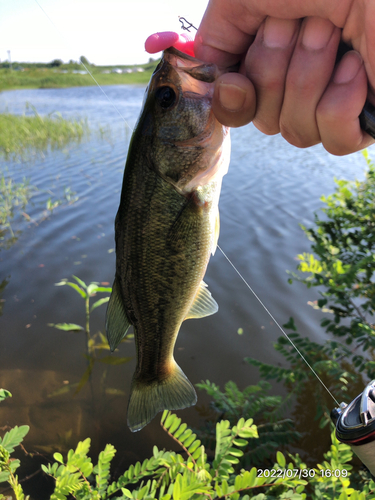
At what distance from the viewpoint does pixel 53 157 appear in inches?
414

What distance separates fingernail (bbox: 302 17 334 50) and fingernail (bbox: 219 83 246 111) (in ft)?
0.98

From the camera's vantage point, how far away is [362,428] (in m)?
1.22

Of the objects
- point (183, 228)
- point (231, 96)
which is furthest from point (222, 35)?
point (183, 228)

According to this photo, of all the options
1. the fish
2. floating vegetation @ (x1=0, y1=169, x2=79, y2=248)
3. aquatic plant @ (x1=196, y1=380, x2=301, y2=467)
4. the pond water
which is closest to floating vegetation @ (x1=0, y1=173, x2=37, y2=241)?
floating vegetation @ (x1=0, y1=169, x2=79, y2=248)

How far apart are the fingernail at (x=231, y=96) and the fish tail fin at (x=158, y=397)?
1.28 m

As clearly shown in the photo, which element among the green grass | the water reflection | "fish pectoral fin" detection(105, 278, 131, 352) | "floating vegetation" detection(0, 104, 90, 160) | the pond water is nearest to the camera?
"fish pectoral fin" detection(105, 278, 131, 352)

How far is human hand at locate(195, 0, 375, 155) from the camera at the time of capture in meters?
1.28

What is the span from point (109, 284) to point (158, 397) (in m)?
3.93

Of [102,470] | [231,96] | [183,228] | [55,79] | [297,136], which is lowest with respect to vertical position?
[102,470]

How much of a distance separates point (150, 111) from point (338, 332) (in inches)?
105

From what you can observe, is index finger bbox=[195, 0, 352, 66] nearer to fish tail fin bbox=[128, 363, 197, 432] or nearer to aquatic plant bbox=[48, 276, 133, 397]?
fish tail fin bbox=[128, 363, 197, 432]

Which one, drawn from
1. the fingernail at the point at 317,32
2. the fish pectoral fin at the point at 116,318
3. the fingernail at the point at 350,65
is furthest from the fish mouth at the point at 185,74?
the fish pectoral fin at the point at 116,318

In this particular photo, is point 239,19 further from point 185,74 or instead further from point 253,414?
point 253,414

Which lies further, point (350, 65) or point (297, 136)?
point (297, 136)
